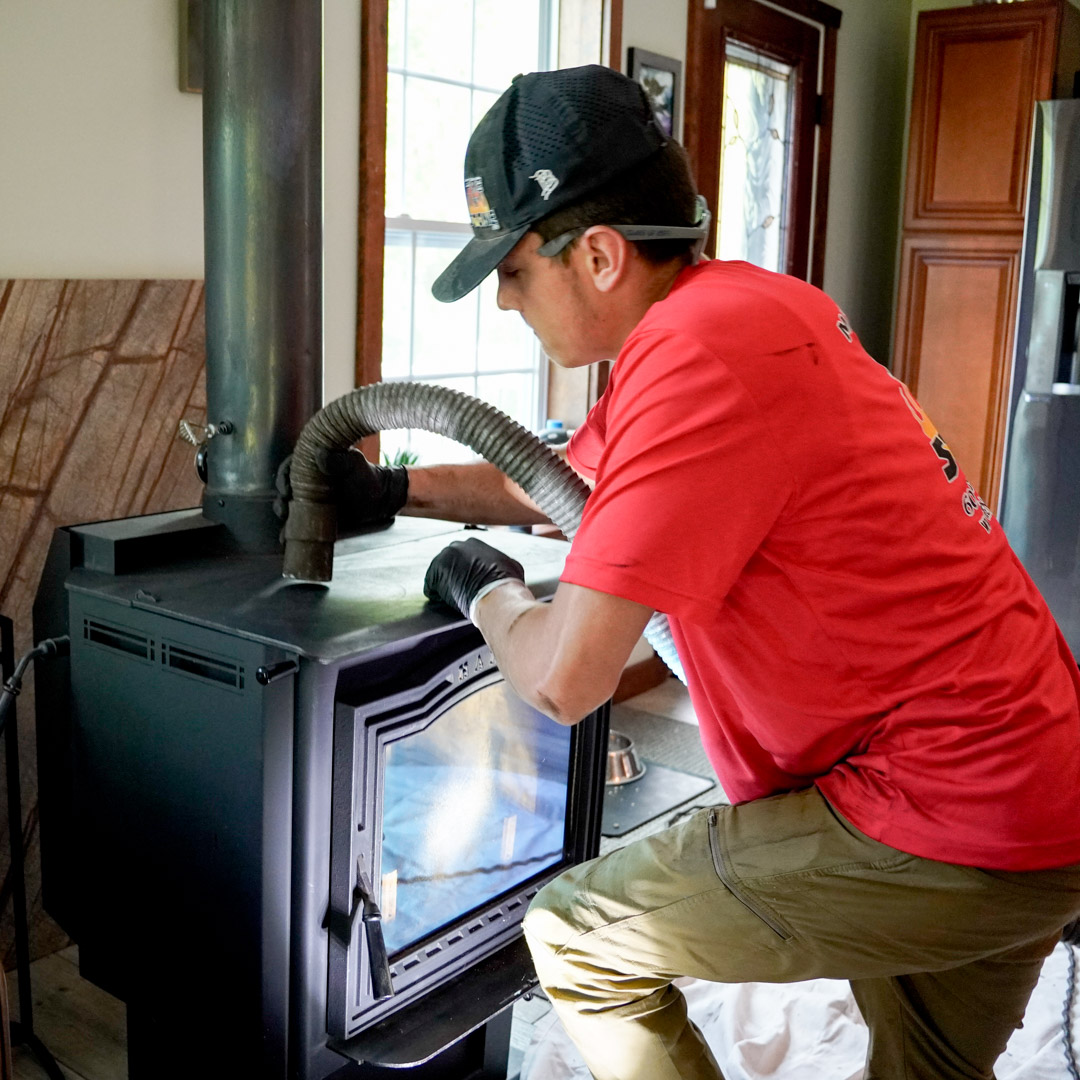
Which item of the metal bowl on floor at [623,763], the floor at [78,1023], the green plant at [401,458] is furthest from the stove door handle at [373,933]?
the metal bowl on floor at [623,763]

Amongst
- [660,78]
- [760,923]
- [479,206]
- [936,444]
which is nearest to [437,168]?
[660,78]

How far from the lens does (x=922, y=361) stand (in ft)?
14.2

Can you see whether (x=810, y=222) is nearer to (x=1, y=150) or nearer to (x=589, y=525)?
(x=1, y=150)

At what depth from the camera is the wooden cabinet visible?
3984 mm

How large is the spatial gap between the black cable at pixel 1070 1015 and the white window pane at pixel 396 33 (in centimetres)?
220

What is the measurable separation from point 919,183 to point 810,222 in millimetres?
392

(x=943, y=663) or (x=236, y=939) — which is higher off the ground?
(x=943, y=663)

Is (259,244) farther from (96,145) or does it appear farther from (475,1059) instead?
(475,1059)

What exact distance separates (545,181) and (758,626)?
494mm

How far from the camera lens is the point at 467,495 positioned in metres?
1.85

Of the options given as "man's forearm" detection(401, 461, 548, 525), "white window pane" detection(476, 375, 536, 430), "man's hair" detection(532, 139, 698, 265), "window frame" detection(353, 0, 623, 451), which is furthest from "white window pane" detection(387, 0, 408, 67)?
"man's hair" detection(532, 139, 698, 265)

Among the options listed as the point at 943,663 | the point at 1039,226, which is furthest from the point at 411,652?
the point at 1039,226

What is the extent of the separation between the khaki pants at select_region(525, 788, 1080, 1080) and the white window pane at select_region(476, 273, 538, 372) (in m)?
1.95

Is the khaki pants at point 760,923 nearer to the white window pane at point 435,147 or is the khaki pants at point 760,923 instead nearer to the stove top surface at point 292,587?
the stove top surface at point 292,587
